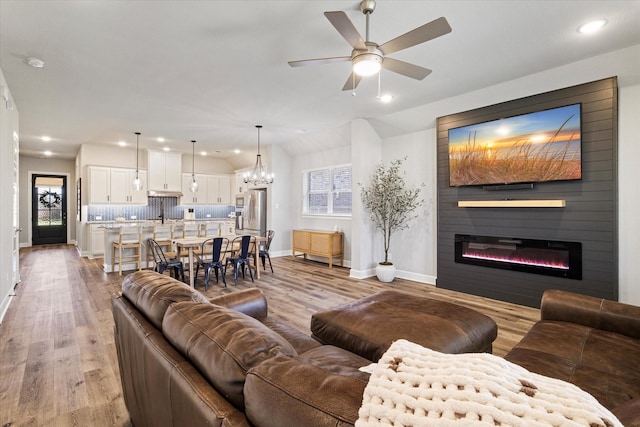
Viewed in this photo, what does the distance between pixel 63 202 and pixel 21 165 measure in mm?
1525

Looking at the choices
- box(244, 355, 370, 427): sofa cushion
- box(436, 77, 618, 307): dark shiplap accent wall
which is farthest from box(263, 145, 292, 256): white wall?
box(244, 355, 370, 427): sofa cushion

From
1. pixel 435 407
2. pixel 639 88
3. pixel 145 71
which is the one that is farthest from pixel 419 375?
pixel 639 88

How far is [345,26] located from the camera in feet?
7.00

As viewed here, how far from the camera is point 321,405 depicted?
670 mm

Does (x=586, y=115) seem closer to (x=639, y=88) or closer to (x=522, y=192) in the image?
(x=639, y=88)

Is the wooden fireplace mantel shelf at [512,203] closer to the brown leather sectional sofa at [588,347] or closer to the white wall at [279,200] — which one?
the brown leather sectional sofa at [588,347]

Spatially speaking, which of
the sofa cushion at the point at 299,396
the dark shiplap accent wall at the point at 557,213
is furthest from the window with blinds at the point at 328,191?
the sofa cushion at the point at 299,396

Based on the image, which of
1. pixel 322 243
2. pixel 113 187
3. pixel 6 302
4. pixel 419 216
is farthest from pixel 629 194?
pixel 113 187

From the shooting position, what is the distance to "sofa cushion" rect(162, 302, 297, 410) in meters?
0.88

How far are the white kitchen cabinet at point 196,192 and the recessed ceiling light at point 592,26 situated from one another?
9.07m

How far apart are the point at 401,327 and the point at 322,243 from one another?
16.0 feet

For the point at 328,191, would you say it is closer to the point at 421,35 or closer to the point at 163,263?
the point at 163,263

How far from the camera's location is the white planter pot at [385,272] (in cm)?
535

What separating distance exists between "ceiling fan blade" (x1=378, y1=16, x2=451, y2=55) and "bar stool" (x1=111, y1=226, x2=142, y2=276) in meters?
5.92
